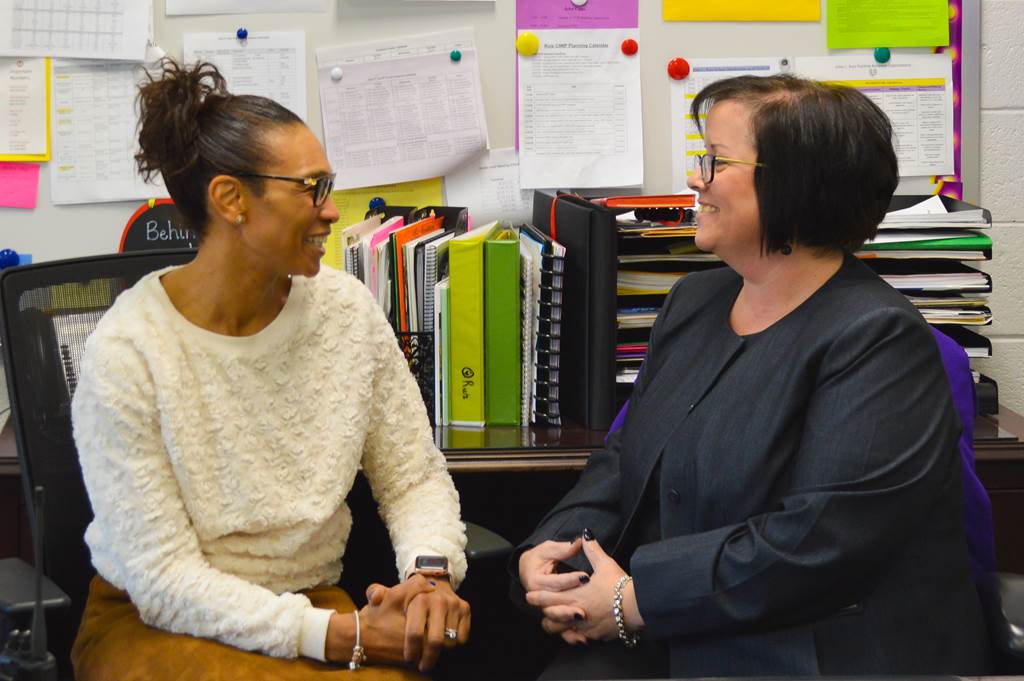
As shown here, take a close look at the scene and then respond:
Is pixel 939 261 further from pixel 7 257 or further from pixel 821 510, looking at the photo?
pixel 7 257

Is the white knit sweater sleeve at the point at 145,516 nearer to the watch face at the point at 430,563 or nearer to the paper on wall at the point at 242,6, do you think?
the watch face at the point at 430,563

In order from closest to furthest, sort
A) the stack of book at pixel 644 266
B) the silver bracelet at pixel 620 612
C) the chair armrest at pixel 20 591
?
the chair armrest at pixel 20 591 < the silver bracelet at pixel 620 612 < the stack of book at pixel 644 266

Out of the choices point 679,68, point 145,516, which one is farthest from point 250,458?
point 679,68

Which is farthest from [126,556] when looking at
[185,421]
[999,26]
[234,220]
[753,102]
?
[999,26]

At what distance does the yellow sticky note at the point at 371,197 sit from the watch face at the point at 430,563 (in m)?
0.89

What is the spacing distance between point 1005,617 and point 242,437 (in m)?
0.99

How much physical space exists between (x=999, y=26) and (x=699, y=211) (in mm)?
1049

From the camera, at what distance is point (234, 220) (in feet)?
5.12

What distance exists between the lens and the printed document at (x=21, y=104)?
2279mm

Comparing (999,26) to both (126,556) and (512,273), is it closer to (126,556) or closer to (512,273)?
(512,273)

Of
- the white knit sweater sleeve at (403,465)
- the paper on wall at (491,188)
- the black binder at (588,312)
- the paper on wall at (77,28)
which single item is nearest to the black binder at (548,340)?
the black binder at (588,312)

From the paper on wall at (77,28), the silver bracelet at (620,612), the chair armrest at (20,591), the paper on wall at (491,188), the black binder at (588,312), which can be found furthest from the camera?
the paper on wall at (491,188)

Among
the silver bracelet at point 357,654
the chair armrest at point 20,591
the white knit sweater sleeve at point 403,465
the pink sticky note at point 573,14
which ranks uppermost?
the pink sticky note at point 573,14

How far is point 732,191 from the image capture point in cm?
160
